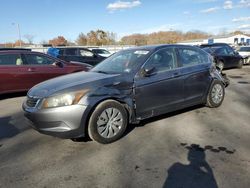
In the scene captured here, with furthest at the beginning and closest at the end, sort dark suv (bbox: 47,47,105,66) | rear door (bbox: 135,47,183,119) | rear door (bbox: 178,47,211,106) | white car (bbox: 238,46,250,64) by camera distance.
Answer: white car (bbox: 238,46,250,64)
dark suv (bbox: 47,47,105,66)
rear door (bbox: 178,47,211,106)
rear door (bbox: 135,47,183,119)

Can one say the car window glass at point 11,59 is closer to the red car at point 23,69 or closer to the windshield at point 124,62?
the red car at point 23,69

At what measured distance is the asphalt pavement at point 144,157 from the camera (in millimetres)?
3766

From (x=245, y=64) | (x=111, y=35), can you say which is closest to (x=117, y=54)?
(x=245, y=64)

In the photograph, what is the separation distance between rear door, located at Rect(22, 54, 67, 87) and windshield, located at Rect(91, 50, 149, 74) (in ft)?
12.6

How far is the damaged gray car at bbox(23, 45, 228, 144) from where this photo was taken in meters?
4.81

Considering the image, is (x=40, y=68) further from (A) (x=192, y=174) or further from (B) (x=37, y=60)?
(A) (x=192, y=174)

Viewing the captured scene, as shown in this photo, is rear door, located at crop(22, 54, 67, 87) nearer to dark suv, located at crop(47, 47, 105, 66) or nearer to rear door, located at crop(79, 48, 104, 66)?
dark suv, located at crop(47, 47, 105, 66)

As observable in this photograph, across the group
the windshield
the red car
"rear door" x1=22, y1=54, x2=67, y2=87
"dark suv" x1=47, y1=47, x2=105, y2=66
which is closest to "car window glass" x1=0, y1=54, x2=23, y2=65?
the red car

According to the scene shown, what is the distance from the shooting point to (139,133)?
5.55m

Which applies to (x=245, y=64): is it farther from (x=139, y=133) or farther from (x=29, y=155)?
(x=29, y=155)

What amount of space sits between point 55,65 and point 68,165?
624 centimetres

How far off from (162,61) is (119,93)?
4.39 feet

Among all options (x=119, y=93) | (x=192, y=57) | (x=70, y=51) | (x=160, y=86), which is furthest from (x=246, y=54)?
(x=119, y=93)

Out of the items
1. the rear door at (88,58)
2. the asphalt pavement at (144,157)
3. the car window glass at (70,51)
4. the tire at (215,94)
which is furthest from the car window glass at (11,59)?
the car window glass at (70,51)
